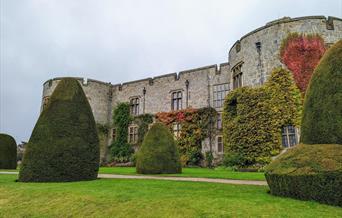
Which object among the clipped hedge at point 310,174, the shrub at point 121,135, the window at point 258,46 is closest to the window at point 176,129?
the shrub at point 121,135

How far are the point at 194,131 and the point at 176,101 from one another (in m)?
4.20

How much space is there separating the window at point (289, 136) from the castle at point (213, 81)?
3398mm

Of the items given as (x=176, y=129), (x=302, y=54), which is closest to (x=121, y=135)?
(x=176, y=129)

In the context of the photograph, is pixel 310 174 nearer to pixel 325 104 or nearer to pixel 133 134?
pixel 325 104

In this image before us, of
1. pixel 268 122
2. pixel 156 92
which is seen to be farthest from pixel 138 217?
pixel 156 92

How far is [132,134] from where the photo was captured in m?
25.9

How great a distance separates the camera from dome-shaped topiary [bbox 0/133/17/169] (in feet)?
54.9

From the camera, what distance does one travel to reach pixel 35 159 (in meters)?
8.70

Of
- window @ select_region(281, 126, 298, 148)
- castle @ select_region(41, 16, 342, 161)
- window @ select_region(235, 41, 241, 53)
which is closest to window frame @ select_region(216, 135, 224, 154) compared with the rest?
castle @ select_region(41, 16, 342, 161)

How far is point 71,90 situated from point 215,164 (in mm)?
13590

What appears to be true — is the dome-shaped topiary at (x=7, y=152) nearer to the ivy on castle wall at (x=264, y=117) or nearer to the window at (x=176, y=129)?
the window at (x=176, y=129)

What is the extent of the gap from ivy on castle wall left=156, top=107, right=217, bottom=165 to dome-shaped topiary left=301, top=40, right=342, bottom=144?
595 inches

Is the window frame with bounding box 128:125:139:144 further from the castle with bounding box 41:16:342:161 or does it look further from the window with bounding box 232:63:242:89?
the window with bounding box 232:63:242:89

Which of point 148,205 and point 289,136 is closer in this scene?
point 148,205
